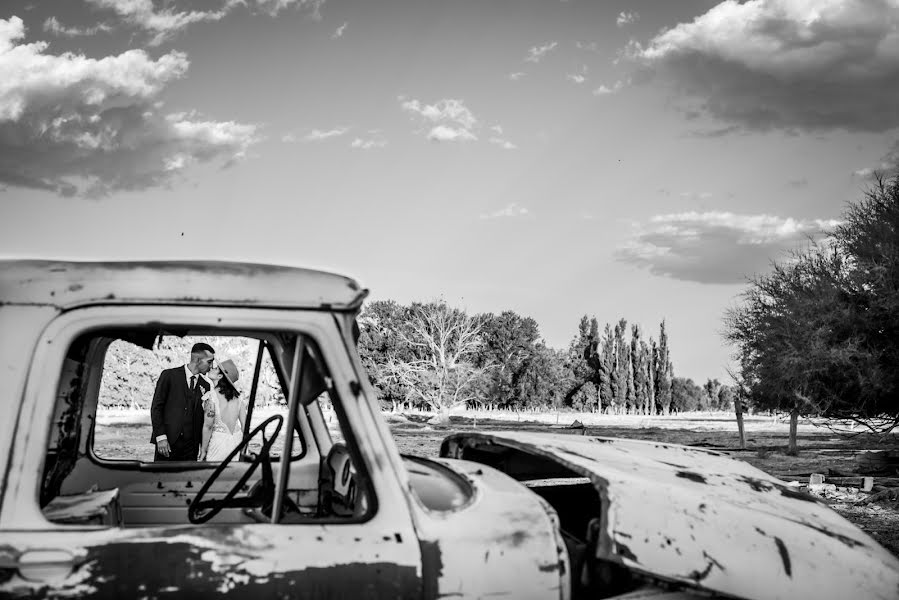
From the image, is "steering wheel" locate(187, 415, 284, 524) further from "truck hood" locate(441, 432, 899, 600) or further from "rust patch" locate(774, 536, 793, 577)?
"rust patch" locate(774, 536, 793, 577)

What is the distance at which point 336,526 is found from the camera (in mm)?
2064

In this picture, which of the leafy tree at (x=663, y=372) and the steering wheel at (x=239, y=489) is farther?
the leafy tree at (x=663, y=372)

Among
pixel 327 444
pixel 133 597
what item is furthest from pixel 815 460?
pixel 133 597

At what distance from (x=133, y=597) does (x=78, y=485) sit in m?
1.73

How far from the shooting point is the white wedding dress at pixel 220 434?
5863 mm

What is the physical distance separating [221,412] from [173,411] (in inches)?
15.1

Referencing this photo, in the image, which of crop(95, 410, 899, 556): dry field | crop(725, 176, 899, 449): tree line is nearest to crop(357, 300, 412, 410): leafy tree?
crop(95, 410, 899, 556): dry field

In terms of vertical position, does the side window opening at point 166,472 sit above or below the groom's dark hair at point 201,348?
below

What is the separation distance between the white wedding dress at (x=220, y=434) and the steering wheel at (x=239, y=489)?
261cm

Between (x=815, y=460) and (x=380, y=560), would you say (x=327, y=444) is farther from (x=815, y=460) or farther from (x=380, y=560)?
(x=815, y=460)

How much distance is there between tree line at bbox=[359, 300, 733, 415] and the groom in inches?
1959

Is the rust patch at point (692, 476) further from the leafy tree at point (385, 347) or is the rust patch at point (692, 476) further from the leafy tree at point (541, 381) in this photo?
the leafy tree at point (541, 381)

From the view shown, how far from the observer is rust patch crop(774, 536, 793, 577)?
7.34 feet

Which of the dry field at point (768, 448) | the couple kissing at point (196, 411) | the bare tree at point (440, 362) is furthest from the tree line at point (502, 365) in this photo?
the couple kissing at point (196, 411)
